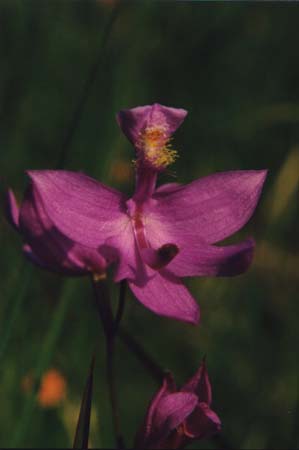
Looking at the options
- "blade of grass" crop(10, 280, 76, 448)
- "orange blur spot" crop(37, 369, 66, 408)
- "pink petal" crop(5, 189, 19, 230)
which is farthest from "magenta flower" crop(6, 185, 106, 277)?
"orange blur spot" crop(37, 369, 66, 408)

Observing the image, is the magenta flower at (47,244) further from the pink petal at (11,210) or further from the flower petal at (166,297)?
the flower petal at (166,297)

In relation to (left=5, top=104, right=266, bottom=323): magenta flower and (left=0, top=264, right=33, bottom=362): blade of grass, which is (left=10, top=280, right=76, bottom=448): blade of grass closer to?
(left=0, top=264, right=33, bottom=362): blade of grass

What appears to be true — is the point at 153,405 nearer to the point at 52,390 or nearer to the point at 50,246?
the point at 50,246

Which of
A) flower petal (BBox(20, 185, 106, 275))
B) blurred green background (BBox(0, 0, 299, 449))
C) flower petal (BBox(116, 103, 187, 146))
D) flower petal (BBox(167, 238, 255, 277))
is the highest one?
flower petal (BBox(116, 103, 187, 146))

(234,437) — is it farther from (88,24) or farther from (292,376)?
(88,24)

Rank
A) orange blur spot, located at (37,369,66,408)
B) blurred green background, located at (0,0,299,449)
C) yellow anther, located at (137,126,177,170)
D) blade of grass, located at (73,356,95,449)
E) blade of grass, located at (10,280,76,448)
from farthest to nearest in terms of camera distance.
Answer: orange blur spot, located at (37,369,66,408)
blurred green background, located at (0,0,299,449)
blade of grass, located at (10,280,76,448)
yellow anther, located at (137,126,177,170)
blade of grass, located at (73,356,95,449)

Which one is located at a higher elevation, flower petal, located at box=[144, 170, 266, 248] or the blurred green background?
flower petal, located at box=[144, 170, 266, 248]

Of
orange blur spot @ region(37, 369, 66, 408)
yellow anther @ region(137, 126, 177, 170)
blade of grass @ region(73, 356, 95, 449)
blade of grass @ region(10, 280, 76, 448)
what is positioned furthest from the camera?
orange blur spot @ region(37, 369, 66, 408)

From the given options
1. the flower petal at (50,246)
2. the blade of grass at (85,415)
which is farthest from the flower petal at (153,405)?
the flower petal at (50,246)
